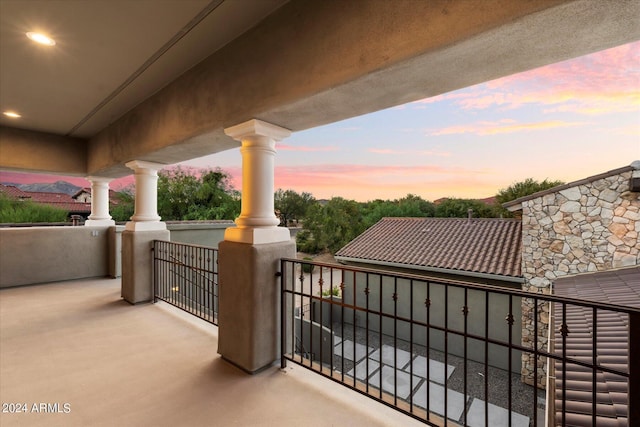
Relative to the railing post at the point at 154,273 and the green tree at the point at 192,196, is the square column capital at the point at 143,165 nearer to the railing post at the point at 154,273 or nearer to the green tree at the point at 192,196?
the railing post at the point at 154,273

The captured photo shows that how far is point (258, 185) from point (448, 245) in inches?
309

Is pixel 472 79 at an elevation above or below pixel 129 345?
above

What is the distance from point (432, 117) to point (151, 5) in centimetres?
2169

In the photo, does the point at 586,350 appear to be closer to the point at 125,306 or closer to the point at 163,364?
the point at 163,364

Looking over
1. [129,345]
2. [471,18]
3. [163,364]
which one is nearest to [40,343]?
[129,345]

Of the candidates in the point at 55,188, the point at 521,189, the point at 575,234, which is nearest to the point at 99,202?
Answer: the point at 575,234

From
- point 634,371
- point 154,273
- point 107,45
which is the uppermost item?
point 107,45

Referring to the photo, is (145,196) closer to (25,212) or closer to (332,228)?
(25,212)

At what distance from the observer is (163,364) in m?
2.25

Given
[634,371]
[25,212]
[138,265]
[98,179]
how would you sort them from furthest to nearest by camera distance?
[25,212] → [98,179] → [138,265] → [634,371]

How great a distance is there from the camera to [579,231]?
593 cm

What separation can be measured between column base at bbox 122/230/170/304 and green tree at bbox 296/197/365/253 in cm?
1079

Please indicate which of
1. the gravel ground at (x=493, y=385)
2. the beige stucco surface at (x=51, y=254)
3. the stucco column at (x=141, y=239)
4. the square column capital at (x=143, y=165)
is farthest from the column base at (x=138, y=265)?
the gravel ground at (x=493, y=385)

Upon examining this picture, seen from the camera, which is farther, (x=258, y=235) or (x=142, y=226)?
(x=142, y=226)
